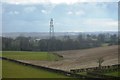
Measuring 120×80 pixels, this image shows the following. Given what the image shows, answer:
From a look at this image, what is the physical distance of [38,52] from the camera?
1275 inches

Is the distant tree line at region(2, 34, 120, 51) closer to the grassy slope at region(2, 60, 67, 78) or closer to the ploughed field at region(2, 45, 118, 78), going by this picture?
the ploughed field at region(2, 45, 118, 78)

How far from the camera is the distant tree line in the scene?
3272 cm

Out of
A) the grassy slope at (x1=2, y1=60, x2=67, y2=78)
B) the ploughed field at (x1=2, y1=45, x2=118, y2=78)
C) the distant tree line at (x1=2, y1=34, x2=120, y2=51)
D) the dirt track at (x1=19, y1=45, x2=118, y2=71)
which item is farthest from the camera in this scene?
the distant tree line at (x1=2, y1=34, x2=120, y2=51)

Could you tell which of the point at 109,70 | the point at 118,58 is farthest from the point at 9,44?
the point at 109,70

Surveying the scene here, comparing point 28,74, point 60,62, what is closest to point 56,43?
point 60,62

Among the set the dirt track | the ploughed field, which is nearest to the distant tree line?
the ploughed field

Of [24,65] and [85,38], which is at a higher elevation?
[85,38]

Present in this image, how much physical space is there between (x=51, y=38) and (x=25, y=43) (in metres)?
3.33

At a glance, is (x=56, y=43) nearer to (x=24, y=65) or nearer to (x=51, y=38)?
(x=51, y=38)

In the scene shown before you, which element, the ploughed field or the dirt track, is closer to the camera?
the ploughed field

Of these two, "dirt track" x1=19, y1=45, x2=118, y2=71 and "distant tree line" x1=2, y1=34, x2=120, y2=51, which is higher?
"distant tree line" x1=2, y1=34, x2=120, y2=51

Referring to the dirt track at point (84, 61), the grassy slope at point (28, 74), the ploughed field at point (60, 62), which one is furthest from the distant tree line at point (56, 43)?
the grassy slope at point (28, 74)

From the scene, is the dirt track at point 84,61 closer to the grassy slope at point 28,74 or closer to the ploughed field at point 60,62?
the ploughed field at point 60,62

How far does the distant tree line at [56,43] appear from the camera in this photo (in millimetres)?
32722
